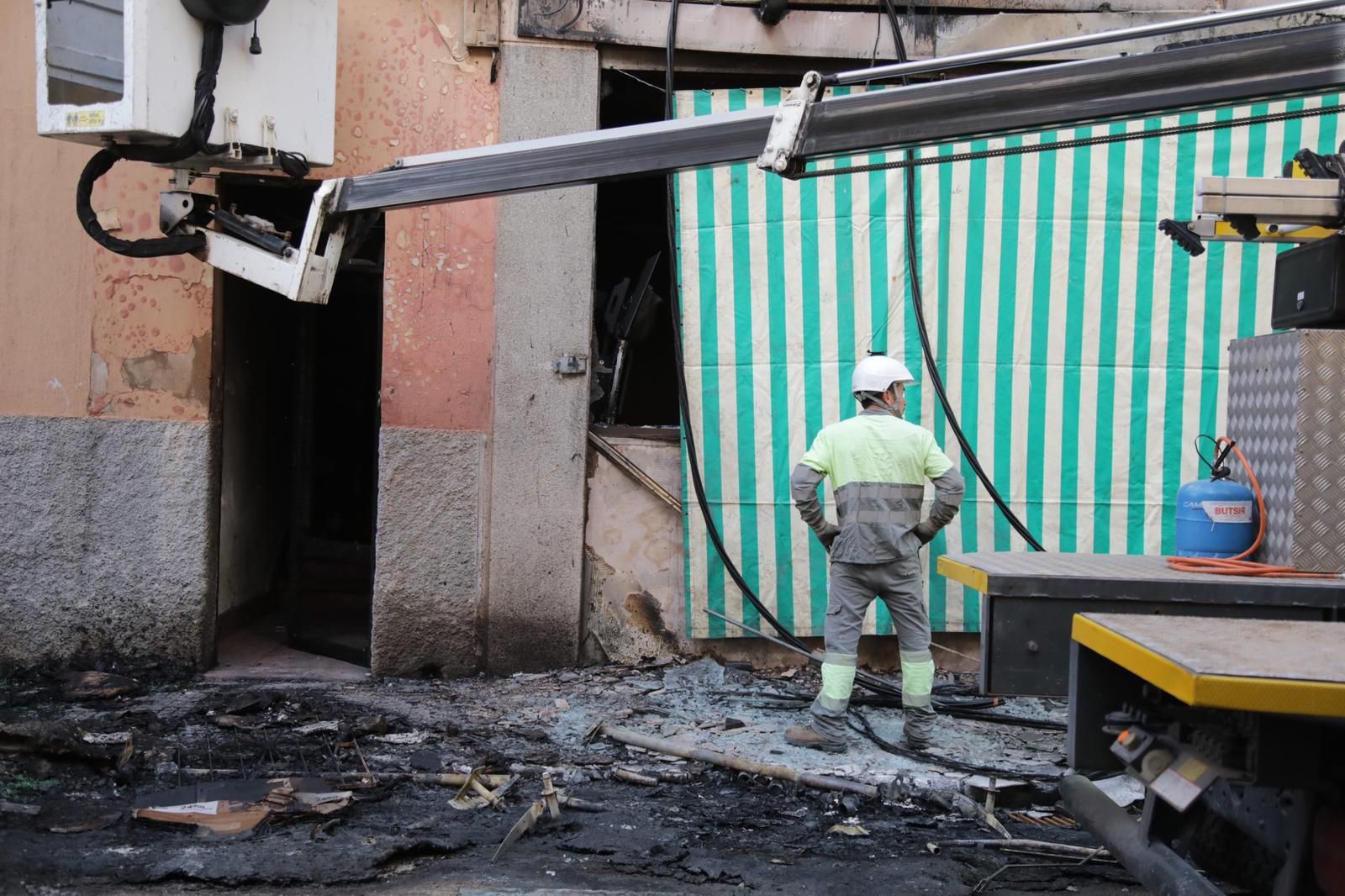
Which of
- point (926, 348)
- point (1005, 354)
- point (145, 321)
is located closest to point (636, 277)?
point (926, 348)

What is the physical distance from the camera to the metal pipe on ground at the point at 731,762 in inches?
199

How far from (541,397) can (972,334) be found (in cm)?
262

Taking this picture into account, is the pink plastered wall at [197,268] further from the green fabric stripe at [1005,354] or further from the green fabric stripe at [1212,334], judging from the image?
the green fabric stripe at [1212,334]

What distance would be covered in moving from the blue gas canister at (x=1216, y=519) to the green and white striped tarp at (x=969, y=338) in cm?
309

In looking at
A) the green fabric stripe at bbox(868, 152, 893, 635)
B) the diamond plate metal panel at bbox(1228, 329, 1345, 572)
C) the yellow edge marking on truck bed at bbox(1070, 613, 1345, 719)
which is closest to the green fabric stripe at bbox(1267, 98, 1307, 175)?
the green fabric stripe at bbox(868, 152, 893, 635)

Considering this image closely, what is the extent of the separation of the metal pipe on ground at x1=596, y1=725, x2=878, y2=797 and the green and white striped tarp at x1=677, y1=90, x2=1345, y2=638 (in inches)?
59.1

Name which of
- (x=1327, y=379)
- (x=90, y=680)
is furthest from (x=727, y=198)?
(x=90, y=680)

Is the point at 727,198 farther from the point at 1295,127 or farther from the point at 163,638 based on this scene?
the point at 163,638

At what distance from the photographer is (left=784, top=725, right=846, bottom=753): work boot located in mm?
5684

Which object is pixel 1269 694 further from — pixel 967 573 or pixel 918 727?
pixel 918 727

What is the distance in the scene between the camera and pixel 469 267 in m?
6.97

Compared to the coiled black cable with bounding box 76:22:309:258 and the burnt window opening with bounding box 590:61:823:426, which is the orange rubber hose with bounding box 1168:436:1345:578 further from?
the coiled black cable with bounding box 76:22:309:258

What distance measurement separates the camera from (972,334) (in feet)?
22.9

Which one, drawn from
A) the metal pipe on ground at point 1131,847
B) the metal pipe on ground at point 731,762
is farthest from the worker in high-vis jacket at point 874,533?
the metal pipe on ground at point 1131,847
